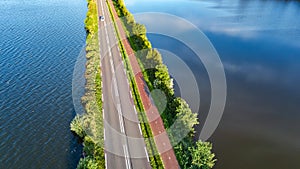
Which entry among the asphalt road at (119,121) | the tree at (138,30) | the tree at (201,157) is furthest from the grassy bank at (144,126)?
the tree at (138,30)

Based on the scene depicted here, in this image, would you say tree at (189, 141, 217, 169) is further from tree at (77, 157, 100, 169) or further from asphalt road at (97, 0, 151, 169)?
tree at (77, 157, 100, 169)

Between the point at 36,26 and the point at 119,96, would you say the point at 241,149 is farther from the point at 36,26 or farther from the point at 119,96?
the point at 36,26

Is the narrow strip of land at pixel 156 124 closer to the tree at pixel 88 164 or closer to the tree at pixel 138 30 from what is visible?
the tree at pixel 88 164

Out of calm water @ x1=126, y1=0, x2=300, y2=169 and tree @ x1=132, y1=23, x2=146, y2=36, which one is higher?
tree @ x1=132, y1=23, x2=146, y2=36

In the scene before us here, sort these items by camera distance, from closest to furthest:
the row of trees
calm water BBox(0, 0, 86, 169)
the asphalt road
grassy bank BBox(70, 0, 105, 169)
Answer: the row of trees < grassy bank BBox(70, 0, 105, 169) < the asphalt road < calm water BBox(0, 0, 86, 169)

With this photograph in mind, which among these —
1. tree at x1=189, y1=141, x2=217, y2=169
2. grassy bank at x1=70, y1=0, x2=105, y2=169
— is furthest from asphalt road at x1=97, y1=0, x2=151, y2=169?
tree at x1=189, y1=141, x2=217, y2=169

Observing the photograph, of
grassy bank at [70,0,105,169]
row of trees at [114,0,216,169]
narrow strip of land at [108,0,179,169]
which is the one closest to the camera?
row of trees at [114,0,216,169]

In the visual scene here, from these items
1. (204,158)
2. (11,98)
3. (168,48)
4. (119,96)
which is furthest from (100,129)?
(168,48)
